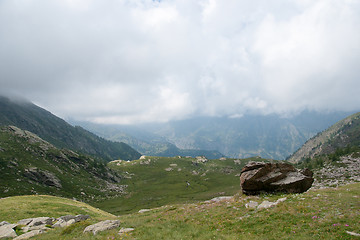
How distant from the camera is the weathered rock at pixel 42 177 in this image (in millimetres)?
146938

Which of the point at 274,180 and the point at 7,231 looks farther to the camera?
the point at 274,180

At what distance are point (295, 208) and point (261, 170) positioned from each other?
11.6 meters

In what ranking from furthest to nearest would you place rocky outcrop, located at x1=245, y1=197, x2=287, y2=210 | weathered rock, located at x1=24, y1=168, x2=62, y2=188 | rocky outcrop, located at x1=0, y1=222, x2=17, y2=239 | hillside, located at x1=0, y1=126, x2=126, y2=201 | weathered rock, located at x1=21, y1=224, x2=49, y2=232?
weathered rock, located at x1=24, y1=168, x2=62, y2=188
hillside, located at x1=0, y1=126, x2=126, y2=201
weathered rock, located at x1=21, y1=224, x2=49, y2=232
rocky outcrop, located at x1=0, y1=222, x2=17, y2=239
rocky outcrop, located at x1=245, y1=197, x2=287, y2=210

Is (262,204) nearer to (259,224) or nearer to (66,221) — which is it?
(259,224)

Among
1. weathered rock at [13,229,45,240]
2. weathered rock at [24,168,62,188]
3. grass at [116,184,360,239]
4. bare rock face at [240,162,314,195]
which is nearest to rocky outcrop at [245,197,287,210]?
grass at [116,184,360,239]

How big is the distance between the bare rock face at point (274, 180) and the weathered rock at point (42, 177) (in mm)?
166151

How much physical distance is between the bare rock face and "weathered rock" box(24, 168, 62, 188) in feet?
545

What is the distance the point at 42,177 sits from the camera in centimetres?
15175

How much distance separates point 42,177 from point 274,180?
177653 millimetres

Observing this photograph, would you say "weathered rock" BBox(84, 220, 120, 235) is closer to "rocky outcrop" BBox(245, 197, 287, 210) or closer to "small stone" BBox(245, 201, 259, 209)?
"small stone" BBox(245, 201, 259, 209)

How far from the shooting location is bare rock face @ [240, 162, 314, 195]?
33.4 m

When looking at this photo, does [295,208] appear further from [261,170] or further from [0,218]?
[0,218]

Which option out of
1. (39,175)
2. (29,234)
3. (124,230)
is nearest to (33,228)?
(29,234)

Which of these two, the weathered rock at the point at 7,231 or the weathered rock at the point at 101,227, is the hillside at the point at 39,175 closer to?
the weathered rock at the point at 7,231
